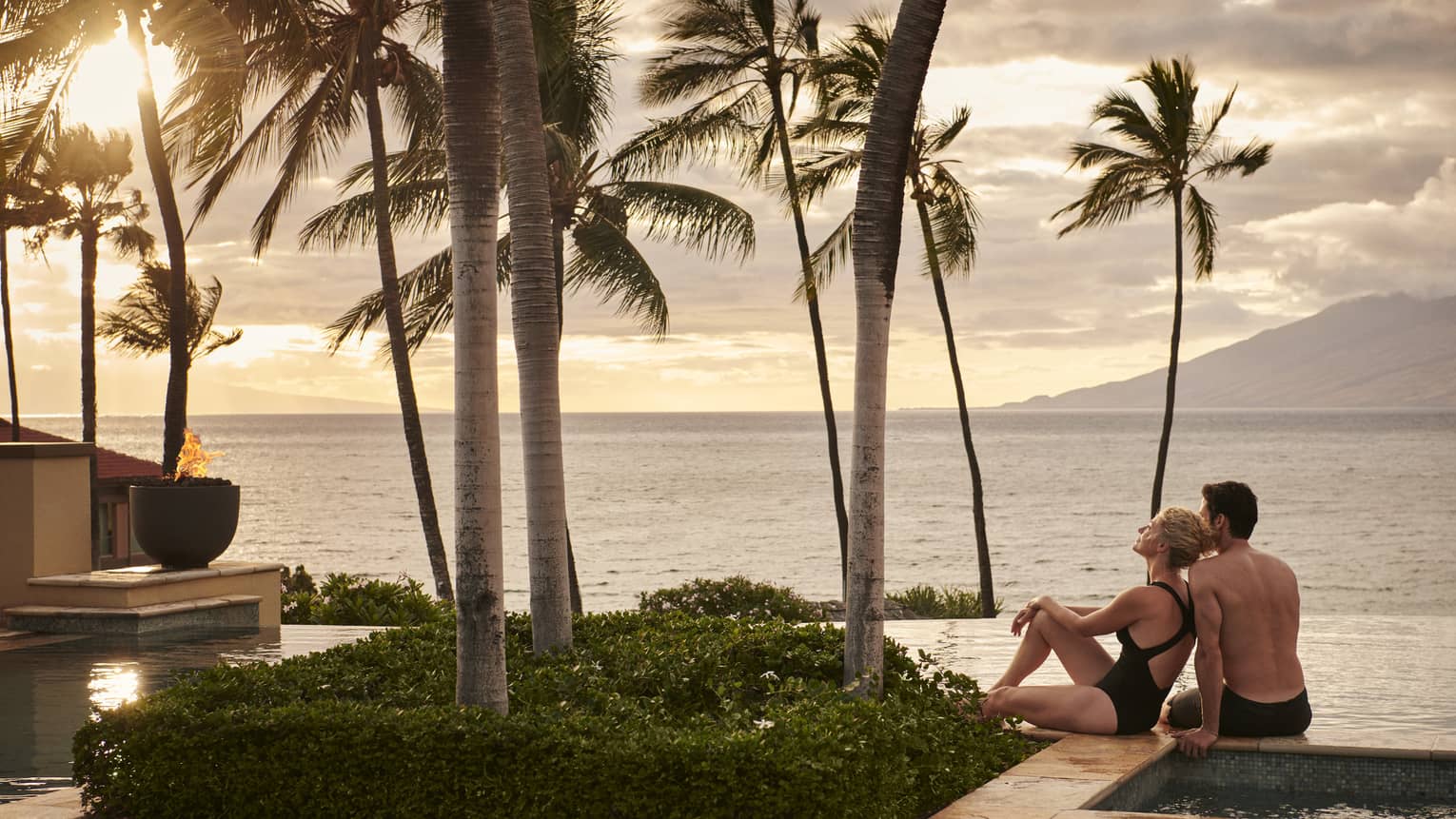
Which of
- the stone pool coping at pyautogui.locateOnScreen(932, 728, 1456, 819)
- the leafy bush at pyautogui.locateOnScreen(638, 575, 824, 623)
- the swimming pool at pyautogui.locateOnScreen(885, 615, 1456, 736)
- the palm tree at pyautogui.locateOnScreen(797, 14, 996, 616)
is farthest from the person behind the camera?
the palm tree at pyautogui.locateOnScreen(797, 14, 996, 616)

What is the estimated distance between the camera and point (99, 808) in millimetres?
5387

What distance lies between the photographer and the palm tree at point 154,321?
118 feet

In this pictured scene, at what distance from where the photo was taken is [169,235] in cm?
1780

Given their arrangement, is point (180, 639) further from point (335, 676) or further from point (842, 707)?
point (842, 707)

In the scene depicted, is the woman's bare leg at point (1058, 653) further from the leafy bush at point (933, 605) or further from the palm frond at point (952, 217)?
the palm frond at point (952, 217)

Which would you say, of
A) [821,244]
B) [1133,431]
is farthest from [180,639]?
[1133,431]

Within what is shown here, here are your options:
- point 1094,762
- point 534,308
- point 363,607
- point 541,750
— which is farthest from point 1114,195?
point 541,750

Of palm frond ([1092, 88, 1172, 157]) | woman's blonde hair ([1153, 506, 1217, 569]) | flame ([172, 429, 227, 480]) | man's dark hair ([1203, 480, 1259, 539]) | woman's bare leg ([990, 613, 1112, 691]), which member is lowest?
woman's bare leg ([990, 613, 1112, 691])

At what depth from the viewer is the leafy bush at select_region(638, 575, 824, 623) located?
53.2ft

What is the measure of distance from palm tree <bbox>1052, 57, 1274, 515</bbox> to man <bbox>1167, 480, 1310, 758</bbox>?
13872 mm

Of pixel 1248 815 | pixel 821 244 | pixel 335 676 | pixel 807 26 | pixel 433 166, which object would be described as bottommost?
pixel 1248 815

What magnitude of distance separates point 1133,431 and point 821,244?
163619 mm

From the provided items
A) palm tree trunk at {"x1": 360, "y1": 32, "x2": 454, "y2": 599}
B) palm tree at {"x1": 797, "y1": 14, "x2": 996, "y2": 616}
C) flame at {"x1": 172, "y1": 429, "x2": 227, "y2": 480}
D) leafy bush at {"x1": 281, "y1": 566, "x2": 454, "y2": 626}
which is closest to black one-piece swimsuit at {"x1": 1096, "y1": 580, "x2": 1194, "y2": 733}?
leafy bush at {"x1": 281, "y1": 566, "x2": 454, "y2": 626}

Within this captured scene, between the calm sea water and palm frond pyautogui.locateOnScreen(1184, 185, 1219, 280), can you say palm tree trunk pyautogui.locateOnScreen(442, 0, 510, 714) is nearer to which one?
palm frond pyautogui.locateOnScreen(1184, 185, 1219, 280)
